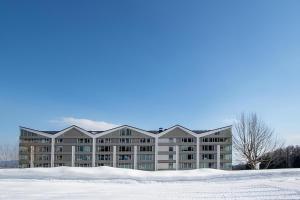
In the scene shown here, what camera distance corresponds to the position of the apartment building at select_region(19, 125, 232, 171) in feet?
173

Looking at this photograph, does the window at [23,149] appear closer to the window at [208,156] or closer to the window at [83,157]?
the window at [83,157]

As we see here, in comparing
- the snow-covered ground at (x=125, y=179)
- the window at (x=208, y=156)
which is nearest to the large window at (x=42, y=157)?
the window at (x=208, y=156)

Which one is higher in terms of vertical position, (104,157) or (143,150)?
(143,150)

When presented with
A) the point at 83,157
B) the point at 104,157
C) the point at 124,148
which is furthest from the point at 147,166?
the point at 83,157

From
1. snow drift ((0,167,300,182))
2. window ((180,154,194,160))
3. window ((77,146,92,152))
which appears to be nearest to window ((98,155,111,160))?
window ((77,146,92,152))

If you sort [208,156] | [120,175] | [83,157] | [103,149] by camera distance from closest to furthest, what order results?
[120,175] < [208,156] < [103,149] < [83,157]

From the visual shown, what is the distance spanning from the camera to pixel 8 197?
8742 mm

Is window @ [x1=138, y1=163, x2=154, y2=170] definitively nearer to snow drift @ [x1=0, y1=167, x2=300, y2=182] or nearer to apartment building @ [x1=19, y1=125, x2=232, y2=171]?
apartment building @ [x1=19, y1=125, x2=232, y2=171]

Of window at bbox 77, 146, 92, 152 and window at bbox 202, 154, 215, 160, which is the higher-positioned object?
window at bbox 77, 146, 92, 152

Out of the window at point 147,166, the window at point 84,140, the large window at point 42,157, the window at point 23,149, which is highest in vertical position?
the window at point 84,140

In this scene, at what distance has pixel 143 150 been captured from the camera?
174 feet

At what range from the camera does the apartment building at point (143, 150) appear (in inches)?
2072

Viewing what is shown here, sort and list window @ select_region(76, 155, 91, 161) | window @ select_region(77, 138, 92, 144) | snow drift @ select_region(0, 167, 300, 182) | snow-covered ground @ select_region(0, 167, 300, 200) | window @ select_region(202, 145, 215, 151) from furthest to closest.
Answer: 1. window @ select_region(77, 138, 92, 144)
2. window @ select_region(76, 155, 91, 161)
3. window @ select_region(202, 145, 215, 151)
4. snow drift @ select_region(0, 167, 300, 182)
5. snow-covered ground @ select_region(0, 167, 300, 200)

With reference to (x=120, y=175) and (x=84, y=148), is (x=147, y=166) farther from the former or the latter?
(x=120, y=175)
